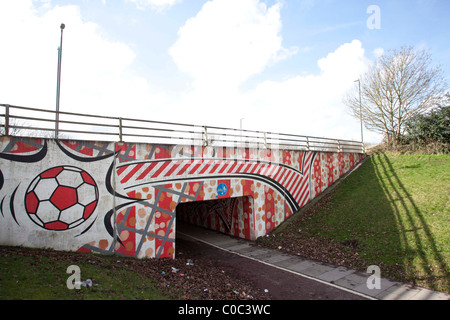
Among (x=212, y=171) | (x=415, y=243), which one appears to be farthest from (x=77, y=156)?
(x=415, y=243)

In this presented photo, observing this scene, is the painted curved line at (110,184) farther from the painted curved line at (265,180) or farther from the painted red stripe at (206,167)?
the painted red stripe at (206,167)

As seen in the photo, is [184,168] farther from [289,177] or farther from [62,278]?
[289,177]

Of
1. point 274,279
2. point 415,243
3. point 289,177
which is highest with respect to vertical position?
point 289,177

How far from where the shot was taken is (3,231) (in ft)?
24.5

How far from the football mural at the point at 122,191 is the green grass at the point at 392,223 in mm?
2838

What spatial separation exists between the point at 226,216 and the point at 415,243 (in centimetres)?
917

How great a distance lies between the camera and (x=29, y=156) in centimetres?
799

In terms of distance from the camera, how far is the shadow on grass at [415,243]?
7988 millimetres

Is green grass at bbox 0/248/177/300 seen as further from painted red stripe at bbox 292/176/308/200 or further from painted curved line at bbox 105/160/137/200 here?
painted red stripe at bbox 292/176/308/200

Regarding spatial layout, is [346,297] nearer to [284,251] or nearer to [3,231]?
[284,251]

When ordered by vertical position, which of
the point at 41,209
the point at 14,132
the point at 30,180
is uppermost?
the point at 14,132

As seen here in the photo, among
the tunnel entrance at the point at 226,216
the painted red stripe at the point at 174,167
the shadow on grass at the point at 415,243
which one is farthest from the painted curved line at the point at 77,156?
the shadow on grass at the point at 415,243
